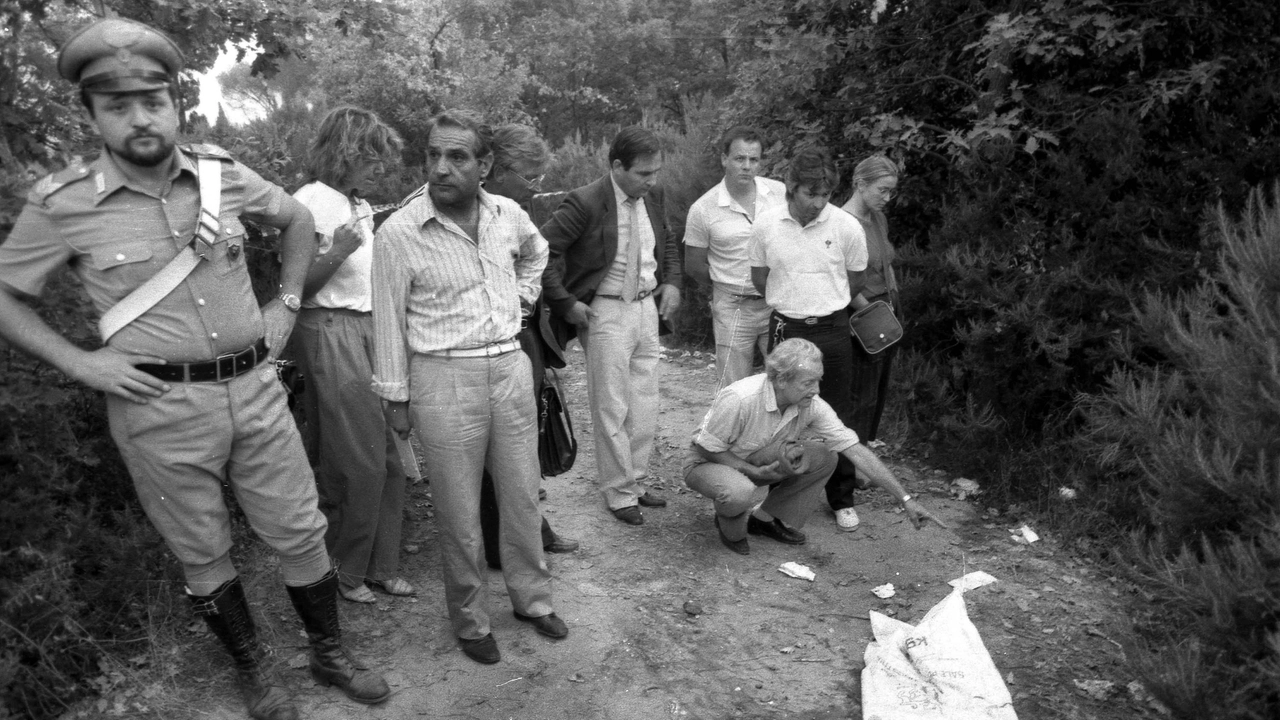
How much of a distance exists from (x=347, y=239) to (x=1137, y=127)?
4.60 metres

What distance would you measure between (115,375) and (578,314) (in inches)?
98.6

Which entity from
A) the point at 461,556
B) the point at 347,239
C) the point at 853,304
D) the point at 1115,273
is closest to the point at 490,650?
the point at 461,556

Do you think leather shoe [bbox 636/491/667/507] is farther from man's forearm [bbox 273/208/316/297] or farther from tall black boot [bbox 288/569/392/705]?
man's forearm [bbox 273/208/316/297]

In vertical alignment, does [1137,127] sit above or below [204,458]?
above

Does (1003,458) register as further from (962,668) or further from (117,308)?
(117,308)

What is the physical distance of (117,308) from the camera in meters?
3.07

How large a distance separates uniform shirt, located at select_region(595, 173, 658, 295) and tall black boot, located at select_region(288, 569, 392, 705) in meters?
2.14

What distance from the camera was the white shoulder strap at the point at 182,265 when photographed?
307cm

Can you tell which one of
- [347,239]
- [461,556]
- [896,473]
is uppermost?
[347,239]

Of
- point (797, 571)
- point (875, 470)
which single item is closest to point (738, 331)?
point (797, 571)

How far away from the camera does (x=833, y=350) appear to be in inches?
217

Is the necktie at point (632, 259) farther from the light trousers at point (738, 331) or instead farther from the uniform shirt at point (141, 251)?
the uniform shirt at point (141, 251)

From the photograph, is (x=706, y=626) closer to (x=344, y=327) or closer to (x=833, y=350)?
(x=833, y=350)

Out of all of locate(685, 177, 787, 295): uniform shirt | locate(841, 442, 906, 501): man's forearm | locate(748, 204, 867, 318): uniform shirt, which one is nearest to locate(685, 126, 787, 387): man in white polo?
locate(685, 177, 787, 295): uniform shirt
